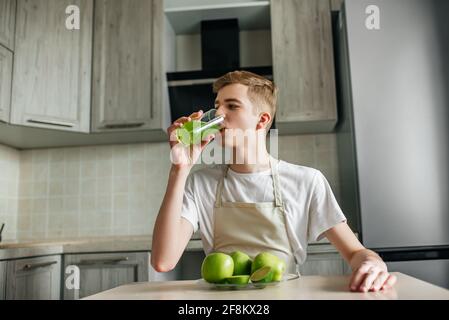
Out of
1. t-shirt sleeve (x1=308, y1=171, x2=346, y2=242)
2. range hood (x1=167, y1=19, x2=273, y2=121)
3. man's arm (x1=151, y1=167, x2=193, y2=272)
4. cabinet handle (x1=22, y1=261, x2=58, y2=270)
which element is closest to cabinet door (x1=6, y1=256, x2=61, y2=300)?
cabinet handle (x1=22, y1=261, x2=58, y2=270)

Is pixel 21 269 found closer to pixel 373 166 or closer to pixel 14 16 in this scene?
pixel 14 16

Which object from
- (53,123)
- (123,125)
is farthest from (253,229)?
(53,123)

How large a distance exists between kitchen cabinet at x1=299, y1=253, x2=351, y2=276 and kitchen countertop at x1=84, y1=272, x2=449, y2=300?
1.09 metres

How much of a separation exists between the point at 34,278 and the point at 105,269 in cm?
29

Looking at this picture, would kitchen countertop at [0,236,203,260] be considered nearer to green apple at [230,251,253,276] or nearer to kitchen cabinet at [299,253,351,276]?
kitchen cabinet at [299,253,351,276]

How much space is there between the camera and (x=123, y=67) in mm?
2361

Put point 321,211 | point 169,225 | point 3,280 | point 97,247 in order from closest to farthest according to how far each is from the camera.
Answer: point 169,225 → point 321,211 → point 3,280 → point 97,247

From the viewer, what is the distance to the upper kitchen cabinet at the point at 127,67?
230 cm

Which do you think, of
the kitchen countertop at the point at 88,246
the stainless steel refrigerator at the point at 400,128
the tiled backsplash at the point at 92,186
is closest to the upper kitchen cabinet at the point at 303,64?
the stainless steel refrigerator at the point at 400,128

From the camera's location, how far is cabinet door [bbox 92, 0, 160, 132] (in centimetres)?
231

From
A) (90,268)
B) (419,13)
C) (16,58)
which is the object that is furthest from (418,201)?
(16,58)

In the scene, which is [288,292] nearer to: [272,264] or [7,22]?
[272,264]

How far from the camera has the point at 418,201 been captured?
6.25 feet

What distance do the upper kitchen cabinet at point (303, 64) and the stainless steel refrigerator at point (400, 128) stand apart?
0.52 feet
